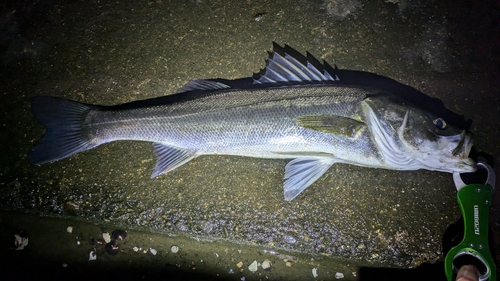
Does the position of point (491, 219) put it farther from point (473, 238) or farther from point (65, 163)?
point (65, 163)

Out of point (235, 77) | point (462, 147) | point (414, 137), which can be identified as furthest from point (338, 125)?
point (235, 77)

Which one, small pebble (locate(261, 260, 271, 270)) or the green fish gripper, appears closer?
the green fish gripper

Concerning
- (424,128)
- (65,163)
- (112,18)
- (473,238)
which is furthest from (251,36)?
(473,238)

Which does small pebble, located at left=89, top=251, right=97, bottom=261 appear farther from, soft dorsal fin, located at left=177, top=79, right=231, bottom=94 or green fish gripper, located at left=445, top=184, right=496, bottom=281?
green fish gripper, located at left=445, top=184, right=496, bottom=281

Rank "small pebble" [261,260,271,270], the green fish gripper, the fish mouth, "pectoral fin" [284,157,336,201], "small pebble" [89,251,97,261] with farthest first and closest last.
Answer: "small pebble" [89,251,97,261] → "small pebble" [261,260,271,270] → "pectoral fin" [284,157,336,201] → the green fish gripper → the fish mouth

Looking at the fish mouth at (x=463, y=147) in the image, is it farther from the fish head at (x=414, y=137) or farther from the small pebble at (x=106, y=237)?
the small pebble at (x=106, y=237)

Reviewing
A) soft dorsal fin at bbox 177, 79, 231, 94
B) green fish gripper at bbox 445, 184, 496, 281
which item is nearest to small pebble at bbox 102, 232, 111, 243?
soft dorsal fin at bbox 177, 79, 231, 94
